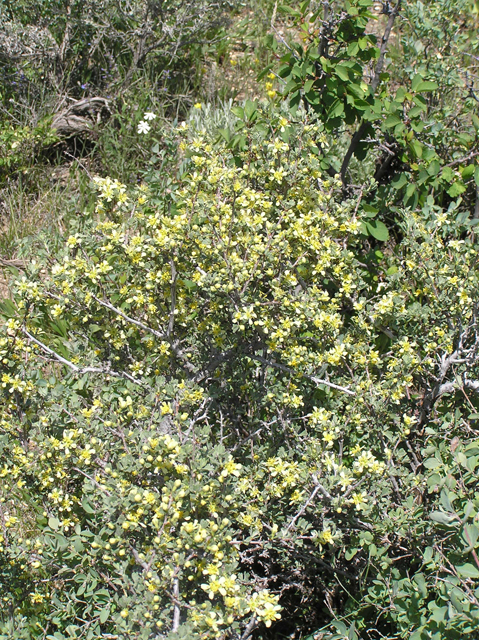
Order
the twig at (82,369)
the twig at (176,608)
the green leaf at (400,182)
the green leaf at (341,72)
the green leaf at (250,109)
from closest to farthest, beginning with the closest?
the twig at (176,608), the twig at (82,369), the green leaf at (341,72), the green leaf at (250,109), the green leaf at (400,182)

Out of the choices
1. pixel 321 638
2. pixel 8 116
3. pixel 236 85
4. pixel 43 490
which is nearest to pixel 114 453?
pixel 43 490

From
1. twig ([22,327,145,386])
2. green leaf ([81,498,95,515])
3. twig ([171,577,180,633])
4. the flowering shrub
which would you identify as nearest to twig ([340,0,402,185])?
the flowering shrub

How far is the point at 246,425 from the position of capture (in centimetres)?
238

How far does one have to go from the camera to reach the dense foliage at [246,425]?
1.69 meters

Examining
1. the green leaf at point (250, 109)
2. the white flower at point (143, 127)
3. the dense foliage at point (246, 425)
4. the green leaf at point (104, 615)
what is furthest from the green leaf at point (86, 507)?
the white flower at point (143, 127)

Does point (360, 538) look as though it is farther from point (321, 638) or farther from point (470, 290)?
point (470, 290)

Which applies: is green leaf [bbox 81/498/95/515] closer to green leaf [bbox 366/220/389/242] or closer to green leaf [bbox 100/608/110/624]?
green leaf [bbox 100/608/110/624]

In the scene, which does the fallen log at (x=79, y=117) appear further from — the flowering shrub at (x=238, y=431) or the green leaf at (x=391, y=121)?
the green leaf at (x=391, y=121)

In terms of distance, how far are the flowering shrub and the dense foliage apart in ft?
0.03

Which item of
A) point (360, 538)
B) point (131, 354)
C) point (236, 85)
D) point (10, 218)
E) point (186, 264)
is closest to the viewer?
point (360, 538)

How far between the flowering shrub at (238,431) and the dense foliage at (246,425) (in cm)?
1

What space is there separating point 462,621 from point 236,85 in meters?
4.34

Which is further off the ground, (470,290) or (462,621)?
(470,290)

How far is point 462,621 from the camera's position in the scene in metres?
1.48
